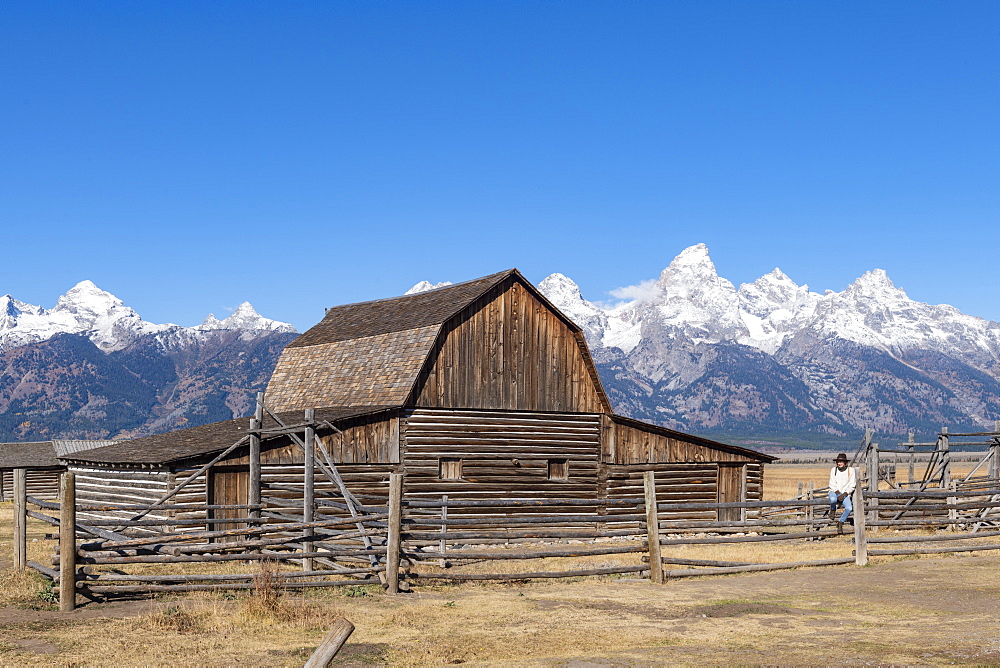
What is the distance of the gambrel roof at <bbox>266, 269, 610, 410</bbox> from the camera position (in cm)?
3153

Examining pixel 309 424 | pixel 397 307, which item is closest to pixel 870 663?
pixel 309 424

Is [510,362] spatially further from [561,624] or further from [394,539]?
[561,624]

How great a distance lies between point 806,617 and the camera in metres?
14.7

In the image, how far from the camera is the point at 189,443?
3025cm

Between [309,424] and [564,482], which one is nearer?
[309,424]

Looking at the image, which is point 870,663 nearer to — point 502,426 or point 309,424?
point 309,424

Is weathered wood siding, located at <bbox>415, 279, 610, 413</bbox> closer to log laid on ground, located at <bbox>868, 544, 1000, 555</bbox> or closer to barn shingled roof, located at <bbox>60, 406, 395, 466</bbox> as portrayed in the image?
barn shingled roof, located at <bbox>60, 406, 395, 466</bbox>

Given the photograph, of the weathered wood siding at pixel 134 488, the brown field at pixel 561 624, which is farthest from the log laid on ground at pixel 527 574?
the weathered wood siding at pixel 134 488

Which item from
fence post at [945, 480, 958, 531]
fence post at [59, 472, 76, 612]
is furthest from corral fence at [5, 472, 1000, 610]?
fence post at [945, 480, 958, 531]

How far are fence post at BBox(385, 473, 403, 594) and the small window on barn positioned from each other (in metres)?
13.4

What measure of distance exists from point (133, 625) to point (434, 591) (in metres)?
5.25

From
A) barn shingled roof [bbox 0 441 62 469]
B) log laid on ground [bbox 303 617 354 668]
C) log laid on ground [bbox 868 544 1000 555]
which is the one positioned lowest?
barn shingled roof [bbox 0 441 62 469]

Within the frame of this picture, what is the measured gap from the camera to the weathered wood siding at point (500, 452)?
30.7 meters

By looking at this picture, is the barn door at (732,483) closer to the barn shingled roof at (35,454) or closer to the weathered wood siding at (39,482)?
the barn shingled roof at (35,454)
